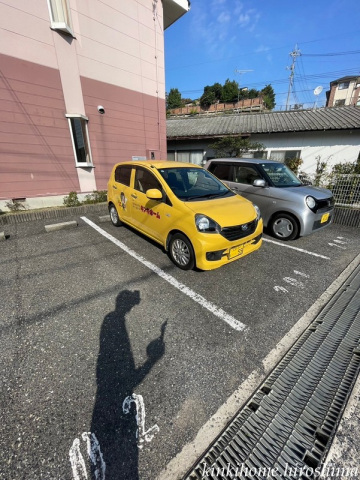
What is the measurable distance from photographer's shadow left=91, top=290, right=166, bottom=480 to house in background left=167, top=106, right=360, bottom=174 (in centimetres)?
1153

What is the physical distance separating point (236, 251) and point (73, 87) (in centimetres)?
692

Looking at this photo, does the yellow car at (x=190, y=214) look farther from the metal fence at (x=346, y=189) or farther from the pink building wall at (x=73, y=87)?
the metal fence at (x=346, y=189)

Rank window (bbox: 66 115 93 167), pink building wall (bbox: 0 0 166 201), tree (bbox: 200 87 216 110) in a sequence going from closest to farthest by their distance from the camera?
pink building wall (bbox: 0 0 166 201)
window (bbox: 66 115 93 167)
tree (bbox: 200 87 216 110)

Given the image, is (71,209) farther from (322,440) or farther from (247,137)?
(247,137)

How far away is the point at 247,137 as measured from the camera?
1144cm

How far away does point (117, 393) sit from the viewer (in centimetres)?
161

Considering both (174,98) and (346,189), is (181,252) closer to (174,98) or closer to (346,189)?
(346,189)

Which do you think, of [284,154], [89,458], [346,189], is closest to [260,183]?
[346,189]

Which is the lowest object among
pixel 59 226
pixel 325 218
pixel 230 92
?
pixel 59 226

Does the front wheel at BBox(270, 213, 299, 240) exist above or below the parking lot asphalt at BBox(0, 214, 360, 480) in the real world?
above

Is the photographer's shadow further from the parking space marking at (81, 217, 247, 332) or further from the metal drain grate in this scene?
the parking space marking at (81, 217, 247, 332)

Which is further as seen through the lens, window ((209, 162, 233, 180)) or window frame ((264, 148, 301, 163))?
window frame ((264, 148, 301, 163))

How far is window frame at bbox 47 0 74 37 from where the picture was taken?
5.45 meters

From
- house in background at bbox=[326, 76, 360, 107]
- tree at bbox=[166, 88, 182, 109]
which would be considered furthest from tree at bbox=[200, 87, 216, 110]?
house in background at bbox=[326, 76, 360, 107]
